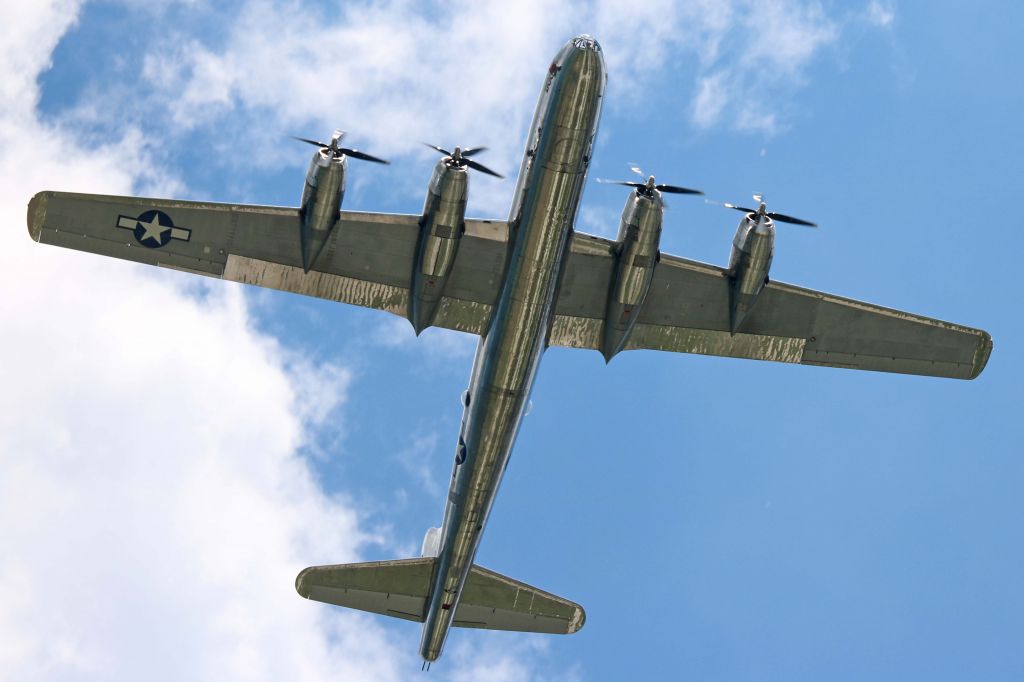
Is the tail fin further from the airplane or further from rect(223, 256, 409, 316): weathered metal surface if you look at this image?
rect(223, 256, 409, 316): weathered metal surface

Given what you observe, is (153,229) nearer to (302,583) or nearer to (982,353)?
(302,583)

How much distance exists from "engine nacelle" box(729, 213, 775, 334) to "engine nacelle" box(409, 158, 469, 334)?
7542 millimetres

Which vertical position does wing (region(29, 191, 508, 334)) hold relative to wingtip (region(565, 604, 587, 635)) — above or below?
above

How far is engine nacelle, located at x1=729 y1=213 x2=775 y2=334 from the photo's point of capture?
2977 cm

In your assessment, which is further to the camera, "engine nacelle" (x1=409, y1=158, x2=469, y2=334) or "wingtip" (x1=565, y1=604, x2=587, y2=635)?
"wingtip" (x1=565, y1=604, x2=587, y2=635)

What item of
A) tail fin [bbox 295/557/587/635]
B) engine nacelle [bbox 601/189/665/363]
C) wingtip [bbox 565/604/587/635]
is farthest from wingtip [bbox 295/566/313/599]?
engine nacelle [bbox 601/189/665/363]

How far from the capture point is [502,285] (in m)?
28.7

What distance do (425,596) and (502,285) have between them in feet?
32.6

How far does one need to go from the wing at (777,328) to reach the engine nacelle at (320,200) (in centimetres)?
684

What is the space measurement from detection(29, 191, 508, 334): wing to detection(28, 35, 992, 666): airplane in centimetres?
4

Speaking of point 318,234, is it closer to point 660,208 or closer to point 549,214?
point 549,214

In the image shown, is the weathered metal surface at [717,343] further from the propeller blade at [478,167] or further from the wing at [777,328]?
the propeller blade at [478,167]

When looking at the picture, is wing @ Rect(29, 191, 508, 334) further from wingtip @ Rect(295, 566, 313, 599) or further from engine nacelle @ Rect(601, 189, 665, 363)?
wingtip @ Rect(295, 566, 313, 599)

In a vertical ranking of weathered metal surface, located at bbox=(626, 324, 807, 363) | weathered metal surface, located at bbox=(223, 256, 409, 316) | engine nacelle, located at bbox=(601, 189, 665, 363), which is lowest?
weathered metal surface, located at bbox=(223, 256, 409, 316)
